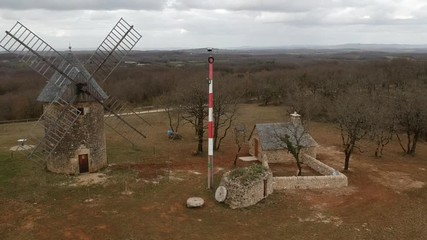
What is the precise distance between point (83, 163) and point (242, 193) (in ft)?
38.7

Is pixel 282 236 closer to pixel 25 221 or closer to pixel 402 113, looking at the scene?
pixel 25 221

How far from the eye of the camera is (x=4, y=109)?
5631 centimetres

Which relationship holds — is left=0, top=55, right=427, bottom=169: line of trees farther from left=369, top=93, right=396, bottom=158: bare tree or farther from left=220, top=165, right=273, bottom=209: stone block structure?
left=220, top=165, right=273, bottom=209: stone block structure

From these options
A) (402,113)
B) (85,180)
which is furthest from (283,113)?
(85,180)

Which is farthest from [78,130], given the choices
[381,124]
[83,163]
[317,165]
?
[381,124]

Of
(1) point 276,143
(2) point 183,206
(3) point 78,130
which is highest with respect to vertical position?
(3) point 78,130

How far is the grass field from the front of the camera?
1922 cm

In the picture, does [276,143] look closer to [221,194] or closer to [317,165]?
[317,165]

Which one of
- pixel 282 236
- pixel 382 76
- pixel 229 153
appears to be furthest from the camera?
pixel 382 76

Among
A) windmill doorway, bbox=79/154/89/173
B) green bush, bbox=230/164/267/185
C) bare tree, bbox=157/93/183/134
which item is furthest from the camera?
bare tree, bbox=157/93/183/134

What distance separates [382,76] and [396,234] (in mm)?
45983

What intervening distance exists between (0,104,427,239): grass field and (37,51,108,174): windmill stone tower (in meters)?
0.99

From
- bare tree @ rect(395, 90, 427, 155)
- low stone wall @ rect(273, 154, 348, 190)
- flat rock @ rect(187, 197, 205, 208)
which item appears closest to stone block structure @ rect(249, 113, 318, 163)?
low stone wall @ rect(273, 154, 348, 190)

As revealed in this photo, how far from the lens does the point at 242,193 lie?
867 inches
